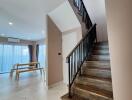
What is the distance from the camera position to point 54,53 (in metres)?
3.75

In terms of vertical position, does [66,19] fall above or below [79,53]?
above

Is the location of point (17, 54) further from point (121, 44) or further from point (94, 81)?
point (121, 44)

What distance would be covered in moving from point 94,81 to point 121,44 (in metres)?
1.35

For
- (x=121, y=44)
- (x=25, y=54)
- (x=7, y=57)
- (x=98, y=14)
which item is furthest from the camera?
(x=25, y=54)

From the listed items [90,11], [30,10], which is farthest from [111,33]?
[90,11]

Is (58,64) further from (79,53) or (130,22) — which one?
(130,22)

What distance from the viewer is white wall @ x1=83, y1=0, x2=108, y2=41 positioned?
4.13m

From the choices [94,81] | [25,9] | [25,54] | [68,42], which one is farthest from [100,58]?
[25,54]

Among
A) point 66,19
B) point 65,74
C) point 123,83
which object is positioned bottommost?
point 65,74

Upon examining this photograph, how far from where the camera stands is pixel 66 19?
11.6 ft

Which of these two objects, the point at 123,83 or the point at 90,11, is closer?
the point at 123,83

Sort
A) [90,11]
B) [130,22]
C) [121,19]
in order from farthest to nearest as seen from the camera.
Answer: [90,11], [121,19], [130,22]

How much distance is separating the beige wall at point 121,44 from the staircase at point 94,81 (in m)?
0.62

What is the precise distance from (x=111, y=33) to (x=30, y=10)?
314 centimetres
